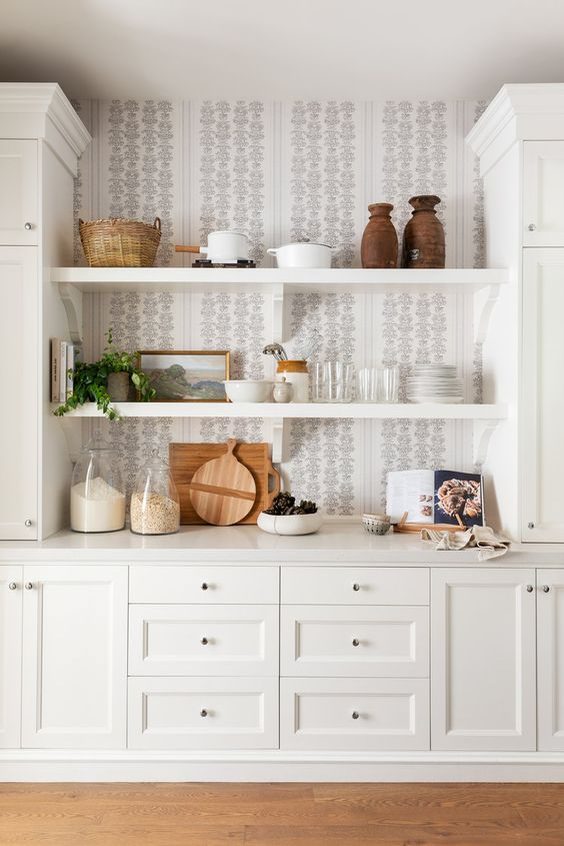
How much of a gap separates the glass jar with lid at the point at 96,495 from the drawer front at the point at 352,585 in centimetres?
72

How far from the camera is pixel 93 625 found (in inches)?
96.5

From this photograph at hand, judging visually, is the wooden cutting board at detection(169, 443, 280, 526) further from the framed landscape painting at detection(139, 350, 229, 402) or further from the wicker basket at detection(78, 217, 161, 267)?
the wicker basket at detection(78, 217, 161, 267)

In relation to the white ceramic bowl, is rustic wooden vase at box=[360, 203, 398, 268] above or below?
above

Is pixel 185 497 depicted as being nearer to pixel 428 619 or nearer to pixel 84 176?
pixel 428 619

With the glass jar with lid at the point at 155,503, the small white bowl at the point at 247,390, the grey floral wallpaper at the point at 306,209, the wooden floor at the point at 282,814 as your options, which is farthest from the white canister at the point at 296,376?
the wooden floor at the point at 282,814

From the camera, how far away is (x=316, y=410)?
262 centimetres

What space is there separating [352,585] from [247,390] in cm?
81

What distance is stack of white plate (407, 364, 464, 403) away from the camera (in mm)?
2695

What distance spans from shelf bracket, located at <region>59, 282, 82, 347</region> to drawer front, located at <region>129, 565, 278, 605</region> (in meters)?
Result: 0.99

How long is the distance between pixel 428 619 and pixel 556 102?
1.84 m

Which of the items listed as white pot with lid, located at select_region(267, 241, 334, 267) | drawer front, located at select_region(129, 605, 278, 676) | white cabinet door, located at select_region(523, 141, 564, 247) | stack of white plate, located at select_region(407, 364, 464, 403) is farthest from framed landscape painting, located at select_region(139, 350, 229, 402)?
white cabinet door, located at select_region(523, 141, 564, 247)

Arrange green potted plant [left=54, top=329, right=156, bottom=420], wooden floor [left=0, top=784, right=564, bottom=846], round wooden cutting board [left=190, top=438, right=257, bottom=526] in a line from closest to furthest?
wooden floor [left=0, top=784, right=564, bottom=846]
green potted plant [left=54, top=329, right=156, bottom=420]
round wooden cutting board [left=190, top=438, right=257, bottom=526]

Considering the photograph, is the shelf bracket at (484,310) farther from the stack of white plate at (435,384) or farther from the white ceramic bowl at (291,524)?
the white ceramic bowl at (291,524)

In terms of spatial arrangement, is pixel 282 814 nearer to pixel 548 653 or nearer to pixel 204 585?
pixel 204 585
